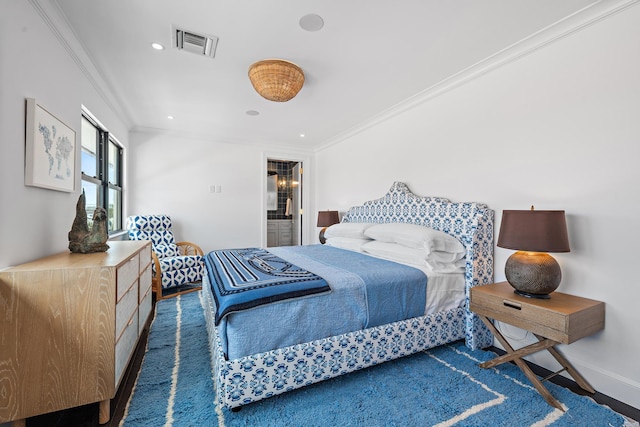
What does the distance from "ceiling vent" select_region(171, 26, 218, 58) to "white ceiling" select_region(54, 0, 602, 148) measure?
0.06m

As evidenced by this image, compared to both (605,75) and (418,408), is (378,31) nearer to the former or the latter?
(605,75)

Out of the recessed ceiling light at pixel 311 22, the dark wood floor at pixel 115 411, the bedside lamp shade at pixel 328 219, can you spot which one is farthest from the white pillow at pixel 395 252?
the recessed ceiling light at pixel 311 22

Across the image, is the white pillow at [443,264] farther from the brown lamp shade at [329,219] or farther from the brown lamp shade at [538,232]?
the brown lamp shade at [329,219]

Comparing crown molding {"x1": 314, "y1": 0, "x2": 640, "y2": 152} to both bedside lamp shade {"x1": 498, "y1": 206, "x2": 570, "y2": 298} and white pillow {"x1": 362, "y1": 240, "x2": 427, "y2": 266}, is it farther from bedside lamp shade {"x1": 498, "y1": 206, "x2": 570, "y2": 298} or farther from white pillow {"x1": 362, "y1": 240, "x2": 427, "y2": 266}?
white pillow {"x1": 362, "y1": 240, "x2": 427, "y2": 266}

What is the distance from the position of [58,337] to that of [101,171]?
8.47ft

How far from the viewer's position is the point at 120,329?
159cm

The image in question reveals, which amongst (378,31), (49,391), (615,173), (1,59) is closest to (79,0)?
(1,59)

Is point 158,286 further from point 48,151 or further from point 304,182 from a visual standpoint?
point 304,182

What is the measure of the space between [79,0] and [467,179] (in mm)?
3271

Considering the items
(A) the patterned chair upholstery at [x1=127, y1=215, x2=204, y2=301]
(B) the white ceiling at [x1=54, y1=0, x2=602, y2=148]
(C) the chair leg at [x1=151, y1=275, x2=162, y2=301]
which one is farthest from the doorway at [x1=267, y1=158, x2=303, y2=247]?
(B) the white ceiling at [x1=54, y1=0, x2=602, y2=148]

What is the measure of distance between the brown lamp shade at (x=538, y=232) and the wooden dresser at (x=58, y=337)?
2.44m

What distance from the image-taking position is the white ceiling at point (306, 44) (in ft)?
5.93

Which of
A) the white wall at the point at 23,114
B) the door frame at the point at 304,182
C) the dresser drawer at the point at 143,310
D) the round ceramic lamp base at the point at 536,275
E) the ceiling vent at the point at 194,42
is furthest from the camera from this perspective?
the door frame at the point at 304,182

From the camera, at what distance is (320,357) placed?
5.65ft
